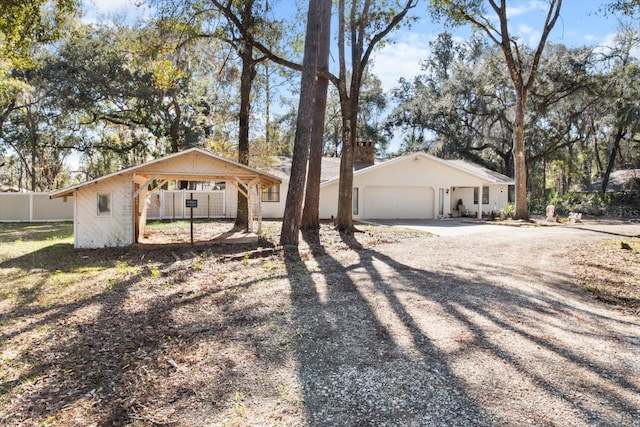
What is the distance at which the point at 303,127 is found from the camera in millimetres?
10516

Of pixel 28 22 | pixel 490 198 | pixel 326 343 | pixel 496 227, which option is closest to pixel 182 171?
pixel 28 22

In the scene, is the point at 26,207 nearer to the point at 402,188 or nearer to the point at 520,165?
the point at 402,188

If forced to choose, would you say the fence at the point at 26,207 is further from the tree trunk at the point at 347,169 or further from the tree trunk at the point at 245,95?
the tree trunk at the point at 347,169

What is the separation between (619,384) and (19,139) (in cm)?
3261

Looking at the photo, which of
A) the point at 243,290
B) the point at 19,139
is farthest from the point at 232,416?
the point at 19,139

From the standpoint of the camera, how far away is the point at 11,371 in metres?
4.31

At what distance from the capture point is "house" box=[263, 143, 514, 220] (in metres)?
22.0

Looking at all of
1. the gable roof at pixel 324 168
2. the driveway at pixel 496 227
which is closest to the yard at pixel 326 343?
the driveway at pixel 496 227

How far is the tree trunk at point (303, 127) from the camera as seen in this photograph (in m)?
10.5

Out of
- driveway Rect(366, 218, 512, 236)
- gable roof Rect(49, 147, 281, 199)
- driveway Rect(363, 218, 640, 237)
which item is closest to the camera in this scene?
gable roof Rect(49, 147, 281, 199)

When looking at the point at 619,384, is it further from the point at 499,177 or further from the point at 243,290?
the point at 499,177

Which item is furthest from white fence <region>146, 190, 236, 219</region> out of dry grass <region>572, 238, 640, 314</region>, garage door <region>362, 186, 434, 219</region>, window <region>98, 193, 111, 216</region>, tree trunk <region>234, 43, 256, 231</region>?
dry grass <region>572, 238, 640, 314</region>

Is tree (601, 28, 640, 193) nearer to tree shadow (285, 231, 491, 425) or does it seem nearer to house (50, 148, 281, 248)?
house (50, 148, 281, 248)

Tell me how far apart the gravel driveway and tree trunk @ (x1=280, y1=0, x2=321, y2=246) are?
8.81 ft
